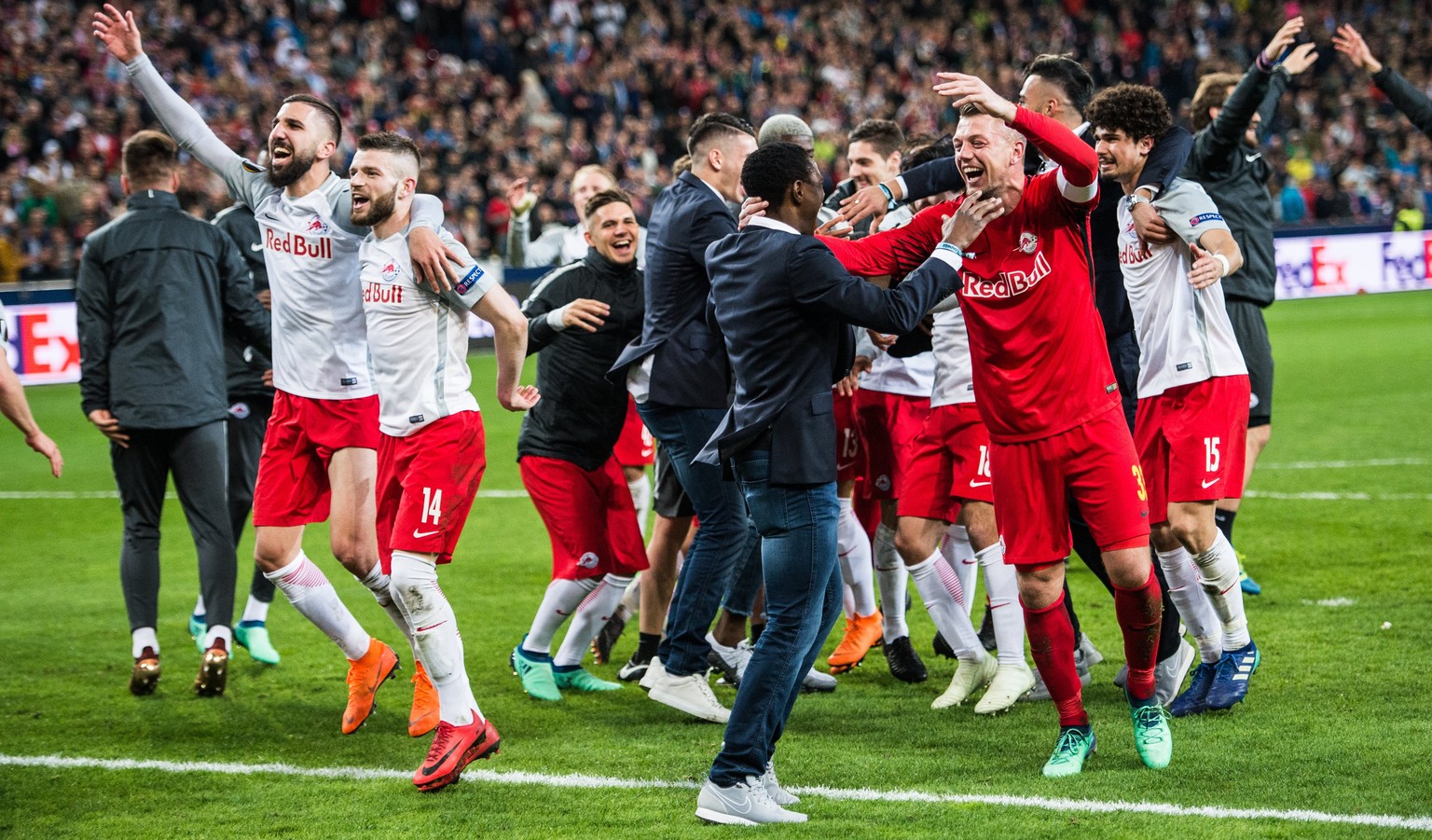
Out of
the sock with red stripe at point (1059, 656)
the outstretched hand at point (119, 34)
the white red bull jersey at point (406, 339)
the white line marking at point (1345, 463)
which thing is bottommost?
the white line marking at point (1345, 463)

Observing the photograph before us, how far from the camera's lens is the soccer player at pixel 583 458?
6.80m

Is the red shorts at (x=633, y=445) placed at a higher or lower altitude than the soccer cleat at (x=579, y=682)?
higher

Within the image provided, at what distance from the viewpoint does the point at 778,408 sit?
480cm

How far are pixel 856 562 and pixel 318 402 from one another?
2.68 meters

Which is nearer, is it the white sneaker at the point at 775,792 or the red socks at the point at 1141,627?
the white sneaker at the point at 775,792

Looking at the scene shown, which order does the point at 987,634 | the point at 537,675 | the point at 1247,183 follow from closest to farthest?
the point at 537,675, the point at 987,634, the point at 1247,183

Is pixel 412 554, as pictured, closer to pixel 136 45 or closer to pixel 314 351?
pixel 314 351

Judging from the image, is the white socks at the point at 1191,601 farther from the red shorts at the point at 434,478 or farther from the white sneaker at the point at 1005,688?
the red shorts at the point at 434,478

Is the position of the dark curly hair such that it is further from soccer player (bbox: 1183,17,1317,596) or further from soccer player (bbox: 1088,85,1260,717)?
soccer player (bbox: 1183,17,1317,596)

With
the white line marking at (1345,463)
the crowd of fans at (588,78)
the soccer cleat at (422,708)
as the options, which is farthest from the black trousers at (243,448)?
the crowd of fans at (588,78)

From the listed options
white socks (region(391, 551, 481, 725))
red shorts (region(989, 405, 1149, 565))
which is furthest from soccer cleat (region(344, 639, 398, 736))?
red shorts (region(989, 405, 1149, 565))

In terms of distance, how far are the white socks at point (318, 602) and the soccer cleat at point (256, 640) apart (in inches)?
Result: 49.8

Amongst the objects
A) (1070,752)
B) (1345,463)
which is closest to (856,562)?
(1070,752)

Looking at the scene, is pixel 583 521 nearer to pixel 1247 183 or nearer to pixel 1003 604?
pixel 1003 604
